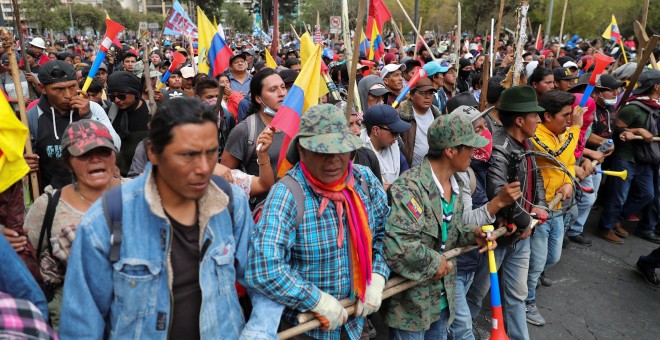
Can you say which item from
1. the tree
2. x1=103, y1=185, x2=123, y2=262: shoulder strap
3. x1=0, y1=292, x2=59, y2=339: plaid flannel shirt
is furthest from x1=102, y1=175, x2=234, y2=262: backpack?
the tree

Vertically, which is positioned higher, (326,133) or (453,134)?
(326,133)

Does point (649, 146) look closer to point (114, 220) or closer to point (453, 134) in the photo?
point (453, 134)

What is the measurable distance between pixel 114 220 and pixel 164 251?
22 centimetres

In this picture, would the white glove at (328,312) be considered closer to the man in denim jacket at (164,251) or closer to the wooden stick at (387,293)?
the wooden stick at (387,293)

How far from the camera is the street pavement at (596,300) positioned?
4.22 meters

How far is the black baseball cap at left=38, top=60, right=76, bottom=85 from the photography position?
3.52m

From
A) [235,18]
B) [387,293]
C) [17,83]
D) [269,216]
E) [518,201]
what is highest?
[235,18]

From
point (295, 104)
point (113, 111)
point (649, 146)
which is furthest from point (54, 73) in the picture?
point (649, 146)

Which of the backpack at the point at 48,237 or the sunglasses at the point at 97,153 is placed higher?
the sunglasses at the point at 97,153

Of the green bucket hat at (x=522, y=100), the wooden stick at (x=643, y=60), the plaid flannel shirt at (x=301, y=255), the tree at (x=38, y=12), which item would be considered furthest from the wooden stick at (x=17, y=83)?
the tree at (x=38, y=12)

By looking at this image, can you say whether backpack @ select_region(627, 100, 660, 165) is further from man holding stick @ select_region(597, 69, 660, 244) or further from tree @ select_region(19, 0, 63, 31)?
tree @ select_region(19, 0, 63, 31)

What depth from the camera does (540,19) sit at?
31.9 m

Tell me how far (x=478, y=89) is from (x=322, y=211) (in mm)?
6503

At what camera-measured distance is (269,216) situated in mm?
2156
